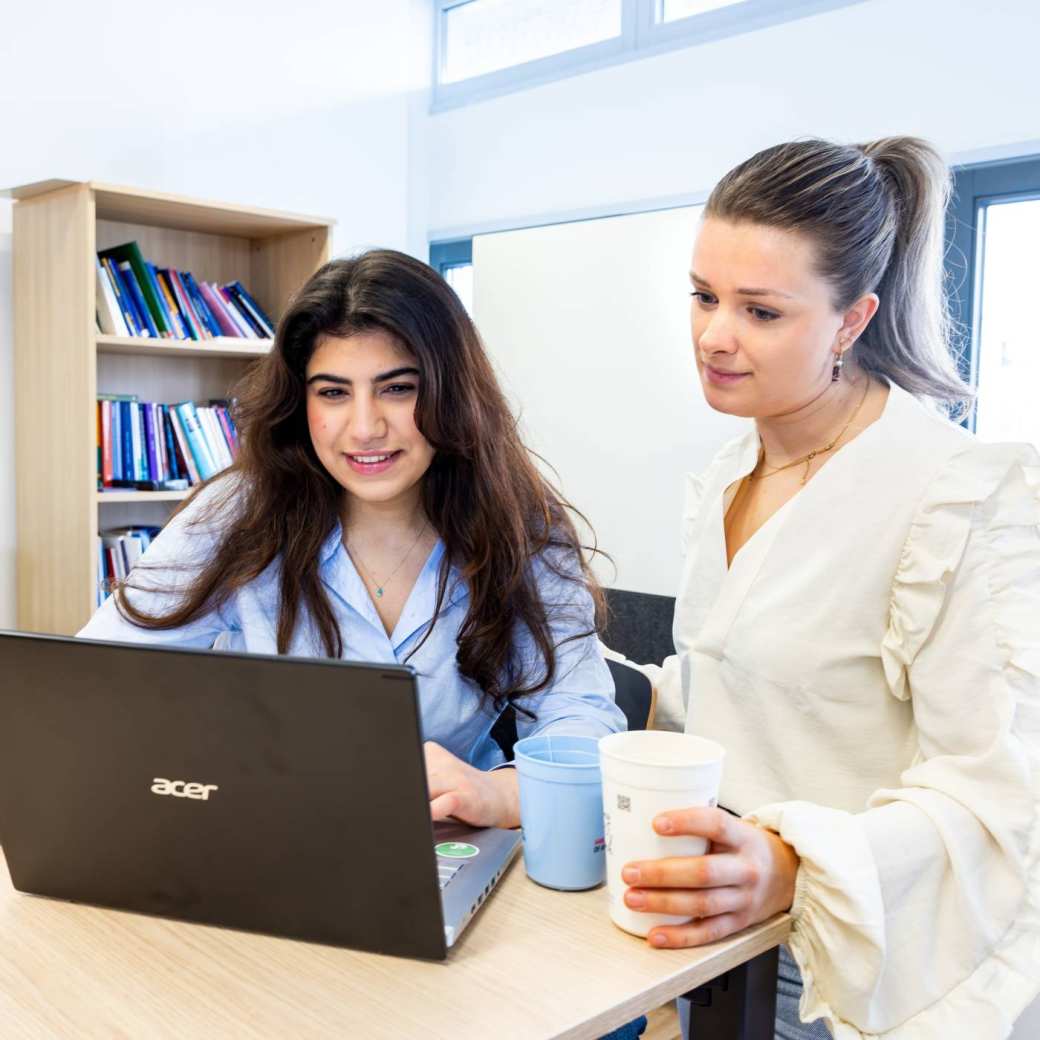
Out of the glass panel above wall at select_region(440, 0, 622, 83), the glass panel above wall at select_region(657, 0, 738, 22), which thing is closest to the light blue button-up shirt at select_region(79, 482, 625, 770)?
the glass panel above wall at select_region(657, 0, 738, 22)

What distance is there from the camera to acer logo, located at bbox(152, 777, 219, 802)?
2.85 ft

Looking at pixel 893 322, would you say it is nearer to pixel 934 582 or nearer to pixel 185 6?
pixel 934 582

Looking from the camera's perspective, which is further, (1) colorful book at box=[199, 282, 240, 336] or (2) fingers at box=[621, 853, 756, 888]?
(1) colorful book at box=[199, 282, 240, 336]

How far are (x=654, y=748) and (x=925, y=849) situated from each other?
0.77ft

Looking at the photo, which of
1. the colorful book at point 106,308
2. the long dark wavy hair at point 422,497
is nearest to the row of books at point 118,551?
the colorful book at point 106,308

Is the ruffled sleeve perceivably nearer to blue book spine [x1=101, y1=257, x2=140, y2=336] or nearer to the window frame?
blue book spine [x1=101, y1=257, x2=140, y2=336]

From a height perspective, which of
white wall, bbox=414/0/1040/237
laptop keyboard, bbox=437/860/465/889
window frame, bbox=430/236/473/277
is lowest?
laptop keyboard, bbox=437/860/465/889

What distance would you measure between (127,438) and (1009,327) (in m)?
2.48

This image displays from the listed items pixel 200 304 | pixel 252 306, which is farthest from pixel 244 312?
pixel 200 304

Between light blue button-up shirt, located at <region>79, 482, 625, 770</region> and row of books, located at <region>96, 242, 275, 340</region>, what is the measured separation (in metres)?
2.02

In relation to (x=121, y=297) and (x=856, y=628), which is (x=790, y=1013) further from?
(x=121, y=297)

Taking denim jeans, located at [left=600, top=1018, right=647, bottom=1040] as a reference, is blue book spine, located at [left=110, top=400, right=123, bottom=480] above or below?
above

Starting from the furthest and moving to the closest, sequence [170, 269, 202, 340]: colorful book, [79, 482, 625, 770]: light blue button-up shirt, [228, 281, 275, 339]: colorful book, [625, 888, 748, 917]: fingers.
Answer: [228, 281, 275, 339]: colorful book < [170, 269, 202, 340]: colorful book < [79, 482, 625, 770]: light blue button-up shirt < [625, 888, 748, 917]: fingers

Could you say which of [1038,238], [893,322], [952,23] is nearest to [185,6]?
[952,23]
